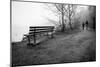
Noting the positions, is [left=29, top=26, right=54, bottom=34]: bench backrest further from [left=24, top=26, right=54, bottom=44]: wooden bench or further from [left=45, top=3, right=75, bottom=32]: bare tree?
[left=45, top=3, right=75, bottom=32]: bare tree

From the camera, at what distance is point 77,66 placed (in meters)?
1.63

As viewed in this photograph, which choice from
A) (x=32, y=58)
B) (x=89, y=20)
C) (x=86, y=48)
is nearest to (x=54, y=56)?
(x=32, y=58)

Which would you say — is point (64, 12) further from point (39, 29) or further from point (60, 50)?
point (60, 50)

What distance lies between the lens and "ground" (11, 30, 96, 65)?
145 cm

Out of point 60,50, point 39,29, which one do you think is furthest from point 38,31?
point 60,50

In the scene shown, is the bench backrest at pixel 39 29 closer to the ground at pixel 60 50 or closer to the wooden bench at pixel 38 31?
the wooden bench at pixel 38 31

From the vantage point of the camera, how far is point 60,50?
1.56 meters

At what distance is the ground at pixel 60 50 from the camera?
145 centimetres

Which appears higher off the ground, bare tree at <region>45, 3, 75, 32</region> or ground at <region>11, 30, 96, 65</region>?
bare tree at <region>45, 3, 75, 32</region>

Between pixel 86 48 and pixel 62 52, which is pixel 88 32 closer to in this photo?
pixel 86 48

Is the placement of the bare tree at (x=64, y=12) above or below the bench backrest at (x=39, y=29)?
above

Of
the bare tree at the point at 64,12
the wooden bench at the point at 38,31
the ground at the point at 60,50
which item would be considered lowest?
the ground at the point at 60,50

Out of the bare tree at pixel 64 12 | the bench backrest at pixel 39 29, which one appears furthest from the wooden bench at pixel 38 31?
the bare tree at pixel 64 12

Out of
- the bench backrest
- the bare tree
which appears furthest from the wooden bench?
the bare tree
